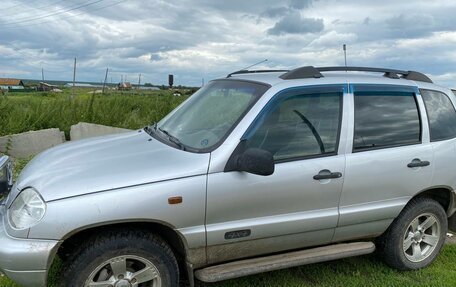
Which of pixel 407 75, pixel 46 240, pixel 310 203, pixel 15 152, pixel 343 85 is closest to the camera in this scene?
pixel 46 240

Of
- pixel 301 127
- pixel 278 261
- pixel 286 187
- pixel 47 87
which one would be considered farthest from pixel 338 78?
pixel 47 87

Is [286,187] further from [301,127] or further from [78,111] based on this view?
[78,111]

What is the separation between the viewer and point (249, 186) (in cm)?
338

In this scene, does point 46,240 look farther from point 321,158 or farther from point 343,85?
point 343,85

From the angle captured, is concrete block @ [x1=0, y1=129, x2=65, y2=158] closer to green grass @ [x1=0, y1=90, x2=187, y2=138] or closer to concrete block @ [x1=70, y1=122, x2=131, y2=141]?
concrete block @ [x1=70, y1=122, x2=131, y2=141]

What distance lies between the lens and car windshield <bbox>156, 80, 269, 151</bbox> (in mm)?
3604

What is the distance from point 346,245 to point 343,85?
145 cm

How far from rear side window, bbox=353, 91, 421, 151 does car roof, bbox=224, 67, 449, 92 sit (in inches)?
5.4

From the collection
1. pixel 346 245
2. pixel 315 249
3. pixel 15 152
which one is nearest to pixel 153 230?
pixel 315 249

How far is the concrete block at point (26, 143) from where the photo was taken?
8.73m

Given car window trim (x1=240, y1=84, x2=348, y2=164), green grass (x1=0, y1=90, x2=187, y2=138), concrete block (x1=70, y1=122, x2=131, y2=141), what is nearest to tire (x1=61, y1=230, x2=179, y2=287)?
car window trim (x1=240, y1=84, x2=348, y2=164)

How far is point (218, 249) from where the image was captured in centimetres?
346

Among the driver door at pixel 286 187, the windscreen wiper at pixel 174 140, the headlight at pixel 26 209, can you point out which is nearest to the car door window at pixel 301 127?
the driver door at pixel 286 187

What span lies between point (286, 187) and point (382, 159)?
1.03 metres
